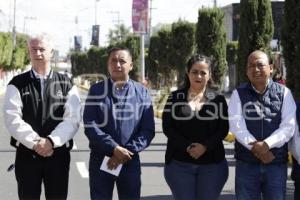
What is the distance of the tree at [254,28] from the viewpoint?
608 inches

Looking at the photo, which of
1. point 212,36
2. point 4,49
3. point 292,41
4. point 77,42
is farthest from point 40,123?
point 77,42

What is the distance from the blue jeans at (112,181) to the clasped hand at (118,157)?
0.09 m

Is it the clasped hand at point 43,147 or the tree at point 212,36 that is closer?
the clasped hand at point 43,147

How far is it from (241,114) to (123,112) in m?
1.05

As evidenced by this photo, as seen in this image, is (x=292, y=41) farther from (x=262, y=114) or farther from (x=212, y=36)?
(x=212, y=36)

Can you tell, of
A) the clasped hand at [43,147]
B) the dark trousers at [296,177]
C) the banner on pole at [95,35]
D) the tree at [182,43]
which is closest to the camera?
the clasped hand at [43,147]

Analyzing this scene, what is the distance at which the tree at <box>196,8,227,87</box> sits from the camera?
21.9 metres

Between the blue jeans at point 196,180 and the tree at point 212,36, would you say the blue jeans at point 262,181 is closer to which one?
the blue jeans at point 196,180

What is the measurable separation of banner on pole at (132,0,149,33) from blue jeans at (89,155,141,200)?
19.5 m

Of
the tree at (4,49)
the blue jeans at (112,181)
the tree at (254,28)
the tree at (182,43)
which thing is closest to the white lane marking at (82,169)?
the blue jeans at (112,181)

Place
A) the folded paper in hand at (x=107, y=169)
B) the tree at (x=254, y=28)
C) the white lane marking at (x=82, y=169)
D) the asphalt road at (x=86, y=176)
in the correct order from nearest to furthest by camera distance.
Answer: the folded paper in hand at (x=107, y=169)
the asphalt road at (x=86, y=176)
the white lane marking at (x=82, y=169)
the tree at (x=254, y=28)

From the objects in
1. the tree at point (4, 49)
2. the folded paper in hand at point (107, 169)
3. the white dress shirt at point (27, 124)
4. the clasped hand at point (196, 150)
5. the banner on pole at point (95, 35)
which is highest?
the banner on pole at point (95, 35)

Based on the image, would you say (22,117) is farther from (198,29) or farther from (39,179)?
(198,29)

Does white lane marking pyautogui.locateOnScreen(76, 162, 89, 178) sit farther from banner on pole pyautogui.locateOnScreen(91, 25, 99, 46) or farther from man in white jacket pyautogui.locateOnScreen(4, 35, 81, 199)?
banner on pole pyautogui.locateOnScreen(91, 25, 99, 46)
